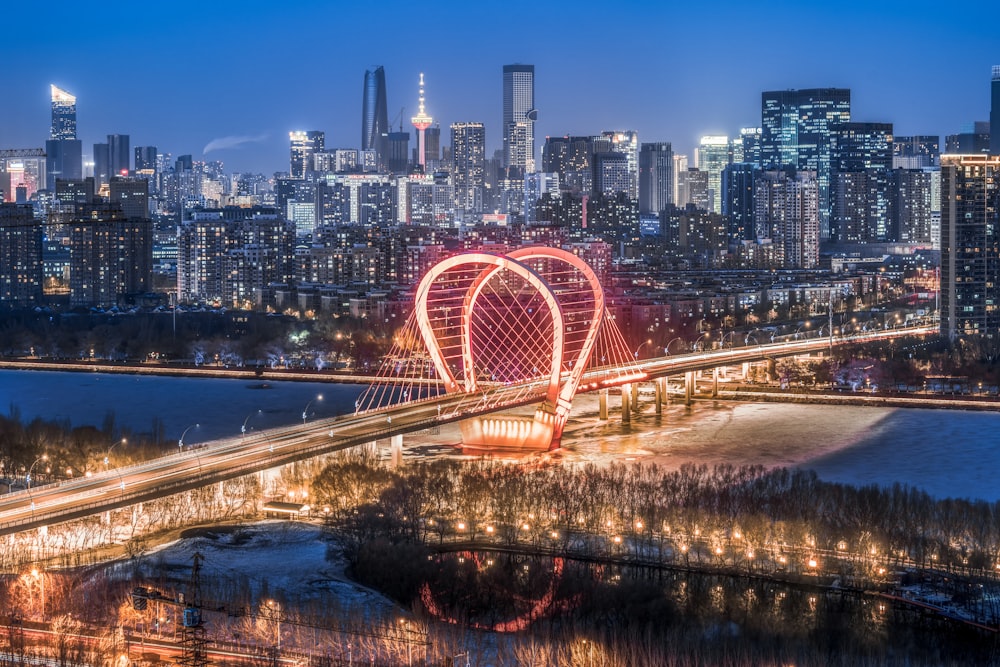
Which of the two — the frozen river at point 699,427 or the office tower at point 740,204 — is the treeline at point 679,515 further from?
the office tower at point 740,204

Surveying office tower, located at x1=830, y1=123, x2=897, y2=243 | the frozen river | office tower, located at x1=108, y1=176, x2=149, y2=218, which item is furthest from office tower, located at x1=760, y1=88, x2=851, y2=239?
the frozen river

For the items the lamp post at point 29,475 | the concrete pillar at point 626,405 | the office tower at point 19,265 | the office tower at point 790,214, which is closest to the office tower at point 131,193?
the office tower at point 19,265

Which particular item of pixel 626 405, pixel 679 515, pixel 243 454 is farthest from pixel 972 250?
pixel 243 454

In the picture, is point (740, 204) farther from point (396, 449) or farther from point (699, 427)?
point (396, 449)

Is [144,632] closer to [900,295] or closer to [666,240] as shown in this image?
[900,295]

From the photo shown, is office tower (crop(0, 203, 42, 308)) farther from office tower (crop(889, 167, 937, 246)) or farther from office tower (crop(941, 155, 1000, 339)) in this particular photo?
office tower (crop(889, 167, 937, 246))

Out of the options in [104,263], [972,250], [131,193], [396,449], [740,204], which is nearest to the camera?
[396,449]

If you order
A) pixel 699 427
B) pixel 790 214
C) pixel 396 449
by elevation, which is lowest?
pixel 699 427

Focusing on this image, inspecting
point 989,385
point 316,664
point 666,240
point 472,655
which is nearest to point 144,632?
point 316,664

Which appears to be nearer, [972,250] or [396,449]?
[396,449]
